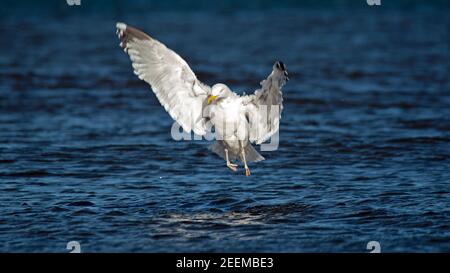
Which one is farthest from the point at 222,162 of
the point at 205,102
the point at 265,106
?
the point at 265,106

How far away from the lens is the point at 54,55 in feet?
64.3

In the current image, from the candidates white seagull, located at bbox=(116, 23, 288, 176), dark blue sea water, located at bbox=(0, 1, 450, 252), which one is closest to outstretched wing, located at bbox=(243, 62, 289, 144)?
white seagull, located at bbox=(116, 23, 288, 176)

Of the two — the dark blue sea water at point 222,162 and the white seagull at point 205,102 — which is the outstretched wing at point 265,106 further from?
the dark blue sea water at point 222,162

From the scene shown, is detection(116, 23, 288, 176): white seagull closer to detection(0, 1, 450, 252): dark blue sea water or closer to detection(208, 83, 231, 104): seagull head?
detection(208, 83, 231, 104): seagull head

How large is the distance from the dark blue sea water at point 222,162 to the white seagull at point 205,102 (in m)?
0.67

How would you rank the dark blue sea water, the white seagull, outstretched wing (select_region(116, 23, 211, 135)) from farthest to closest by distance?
outstretched wing (select_region(116, 23, 211, 135)), the white seagull, the dark blue sea water

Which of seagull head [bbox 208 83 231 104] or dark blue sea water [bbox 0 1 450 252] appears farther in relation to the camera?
seagull head [bbox 208 83 231 104]

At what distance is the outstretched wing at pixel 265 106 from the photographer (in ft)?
25.0

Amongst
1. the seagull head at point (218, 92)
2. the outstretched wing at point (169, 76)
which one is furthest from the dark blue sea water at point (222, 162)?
the seagull head at point (218, 92)

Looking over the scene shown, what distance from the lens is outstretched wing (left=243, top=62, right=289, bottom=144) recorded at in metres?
7.61

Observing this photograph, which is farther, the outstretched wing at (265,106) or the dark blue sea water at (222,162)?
the dark blue sea water at (222,162)

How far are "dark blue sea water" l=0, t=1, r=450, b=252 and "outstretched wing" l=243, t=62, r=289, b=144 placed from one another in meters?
0.75

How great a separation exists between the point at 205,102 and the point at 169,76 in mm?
420
